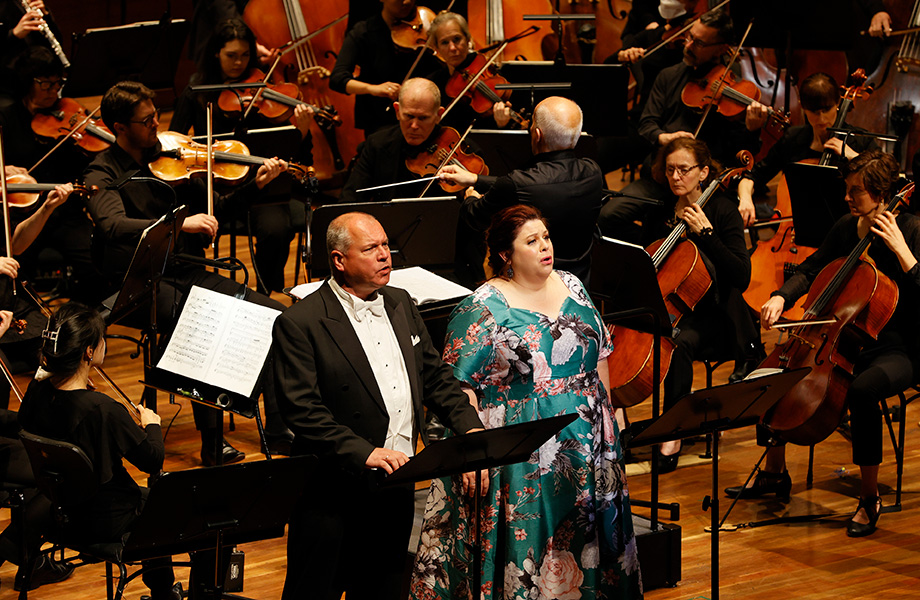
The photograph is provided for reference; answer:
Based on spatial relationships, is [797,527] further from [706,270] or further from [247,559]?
[247,559]

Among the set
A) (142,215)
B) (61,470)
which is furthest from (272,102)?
(61,470)

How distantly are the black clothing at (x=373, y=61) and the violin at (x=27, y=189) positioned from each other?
184 centimetres

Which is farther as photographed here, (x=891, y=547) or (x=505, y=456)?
(x=891, y=547)

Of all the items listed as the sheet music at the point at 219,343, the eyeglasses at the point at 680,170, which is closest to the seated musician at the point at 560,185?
the eyeglasses at the point at 680,170

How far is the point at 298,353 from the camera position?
2770mm

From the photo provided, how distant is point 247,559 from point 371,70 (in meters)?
3.12

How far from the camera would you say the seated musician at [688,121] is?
530 centimetres

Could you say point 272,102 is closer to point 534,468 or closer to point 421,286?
point 421,286

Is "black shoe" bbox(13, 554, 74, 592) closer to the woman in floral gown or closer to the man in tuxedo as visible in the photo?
the man in tuxedo

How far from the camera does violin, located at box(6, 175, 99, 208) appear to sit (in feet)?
14.1

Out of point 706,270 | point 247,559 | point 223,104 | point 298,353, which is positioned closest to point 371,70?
point 223,104

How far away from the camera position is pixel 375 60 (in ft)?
19.5

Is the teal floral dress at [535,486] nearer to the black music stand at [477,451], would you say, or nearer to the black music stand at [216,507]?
the black music stand at [477,451]

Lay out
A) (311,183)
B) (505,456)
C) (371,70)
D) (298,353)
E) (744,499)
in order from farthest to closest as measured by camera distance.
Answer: (371,70), (311,183), (744,499), (298,353), (505,456)
